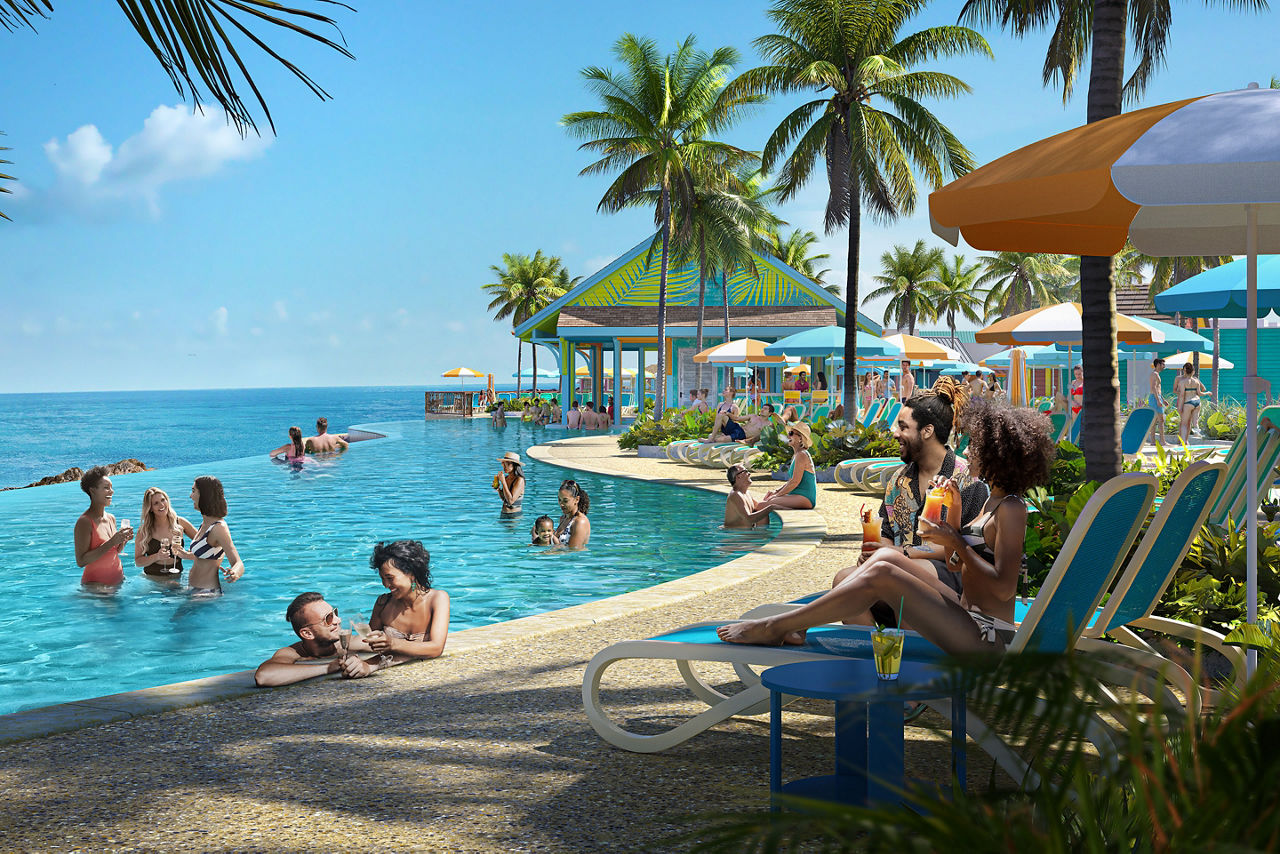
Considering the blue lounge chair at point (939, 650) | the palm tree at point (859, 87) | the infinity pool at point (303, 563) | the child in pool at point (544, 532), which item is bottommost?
the infinity pool at point (303, 563)

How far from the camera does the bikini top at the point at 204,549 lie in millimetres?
8539

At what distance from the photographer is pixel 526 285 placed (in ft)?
212

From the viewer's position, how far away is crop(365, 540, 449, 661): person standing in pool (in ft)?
18.1

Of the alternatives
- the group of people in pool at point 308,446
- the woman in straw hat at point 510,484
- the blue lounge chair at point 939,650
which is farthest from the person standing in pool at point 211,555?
the group of people in pool at point 308,446

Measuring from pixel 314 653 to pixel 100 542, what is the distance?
175 inches

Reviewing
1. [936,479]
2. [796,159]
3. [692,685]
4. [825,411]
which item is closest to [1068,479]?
[936,479]

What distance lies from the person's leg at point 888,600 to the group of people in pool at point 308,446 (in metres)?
18.4

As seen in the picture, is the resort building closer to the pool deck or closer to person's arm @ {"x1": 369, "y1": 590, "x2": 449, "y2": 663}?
person's arm @ {"x1": 369, "y1": 590, "x2": 449, "y2": 663}

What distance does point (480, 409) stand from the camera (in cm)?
5016

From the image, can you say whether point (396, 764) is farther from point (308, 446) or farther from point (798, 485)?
point (308, 446)

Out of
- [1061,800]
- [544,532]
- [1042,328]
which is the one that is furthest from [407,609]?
[1042,328]

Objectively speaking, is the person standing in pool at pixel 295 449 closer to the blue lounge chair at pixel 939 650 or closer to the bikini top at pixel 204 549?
the bikini top at pixel 204 549

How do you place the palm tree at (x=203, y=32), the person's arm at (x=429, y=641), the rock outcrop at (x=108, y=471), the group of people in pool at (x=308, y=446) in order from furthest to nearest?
the rock outcrop at (x=108, y=471), the group of people in pool at (x=308, y=446), the person's arm at (x=429, y=641), the palm tree at (x=203, y=32)

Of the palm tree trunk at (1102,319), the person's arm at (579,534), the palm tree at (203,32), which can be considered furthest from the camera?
the person's arm at (579,534)
